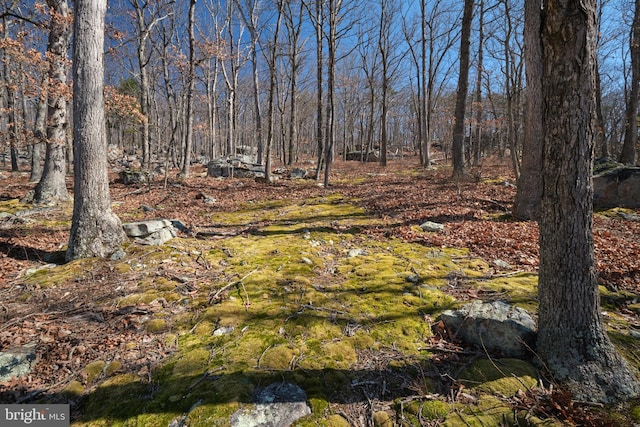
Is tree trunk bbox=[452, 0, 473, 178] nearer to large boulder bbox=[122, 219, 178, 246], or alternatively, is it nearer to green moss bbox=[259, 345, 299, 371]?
large boulder bbox=[122, 219, 178, 246]

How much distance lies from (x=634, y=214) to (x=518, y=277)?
5.86 m

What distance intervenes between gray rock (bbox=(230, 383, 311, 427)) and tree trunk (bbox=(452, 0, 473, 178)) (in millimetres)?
11652

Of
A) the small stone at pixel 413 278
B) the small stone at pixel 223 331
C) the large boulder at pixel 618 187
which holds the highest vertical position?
the large boulder at pixel 618 187

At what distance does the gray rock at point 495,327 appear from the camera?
252cm

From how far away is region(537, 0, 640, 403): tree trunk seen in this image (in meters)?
2.01

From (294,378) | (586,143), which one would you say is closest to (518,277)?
(586,143)

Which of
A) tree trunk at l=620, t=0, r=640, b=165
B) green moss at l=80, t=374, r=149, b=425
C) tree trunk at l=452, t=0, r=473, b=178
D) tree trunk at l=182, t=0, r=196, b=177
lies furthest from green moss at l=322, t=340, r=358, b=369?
tree trunk at l=620, t=0, r=640, b=165

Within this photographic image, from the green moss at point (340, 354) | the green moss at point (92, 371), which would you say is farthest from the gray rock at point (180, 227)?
the green moss at point (340, 354)

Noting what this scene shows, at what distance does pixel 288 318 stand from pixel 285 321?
2.3 inches

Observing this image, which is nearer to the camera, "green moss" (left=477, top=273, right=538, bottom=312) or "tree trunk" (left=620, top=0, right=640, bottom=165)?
"green moss" (left=477, top=273, right=538, bottom=312)

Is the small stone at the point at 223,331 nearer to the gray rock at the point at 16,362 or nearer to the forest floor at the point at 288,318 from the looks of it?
the forest floor at the point at 288,318

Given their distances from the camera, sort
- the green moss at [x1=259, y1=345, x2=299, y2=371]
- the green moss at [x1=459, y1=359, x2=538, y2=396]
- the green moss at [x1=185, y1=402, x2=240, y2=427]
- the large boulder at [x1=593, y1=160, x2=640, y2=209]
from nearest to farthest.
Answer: the green moss at [x1=185, y1=402, x2=240, y2=427], the green moss at [x1=459, y1=359, x2=538, y2=396], the green moss at [x1=259, y1=345, x2=299, y2=371], the large boulder at [x1=593, y1=160, x2=640, y2=209]

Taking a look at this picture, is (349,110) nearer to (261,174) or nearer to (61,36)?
(261,174)

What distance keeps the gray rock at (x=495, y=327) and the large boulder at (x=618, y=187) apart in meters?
7.69
